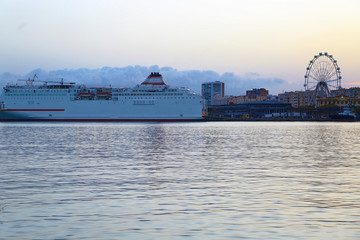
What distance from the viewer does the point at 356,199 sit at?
45.2ft

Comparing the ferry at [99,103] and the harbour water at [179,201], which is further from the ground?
the ferry at [99,103]

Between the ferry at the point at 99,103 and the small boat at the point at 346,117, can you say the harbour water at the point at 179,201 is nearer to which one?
the ferry at the point at 99,103

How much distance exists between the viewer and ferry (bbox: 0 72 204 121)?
130 meters

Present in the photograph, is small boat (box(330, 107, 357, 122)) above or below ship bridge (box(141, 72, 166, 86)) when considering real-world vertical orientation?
below

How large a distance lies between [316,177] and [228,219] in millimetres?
9403

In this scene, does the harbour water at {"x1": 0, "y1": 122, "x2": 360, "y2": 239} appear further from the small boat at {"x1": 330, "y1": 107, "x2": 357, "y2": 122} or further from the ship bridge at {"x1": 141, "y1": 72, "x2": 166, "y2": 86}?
the small boat at {"x1": 330, "y1": 107, "x2": 357, "y2": 122}

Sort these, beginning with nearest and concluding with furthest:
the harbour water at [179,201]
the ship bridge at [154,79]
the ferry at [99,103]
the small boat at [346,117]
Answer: the harbour water at [179,201] < the ferry at [99,103] < the ship bridge at [154,79] < the small boat at [346,117]

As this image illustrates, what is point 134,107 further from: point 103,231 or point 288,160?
point 103,231

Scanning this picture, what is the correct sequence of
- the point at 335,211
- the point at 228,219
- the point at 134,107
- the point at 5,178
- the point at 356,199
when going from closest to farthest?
the point at 228,219
the point at 335,211
the point at 356,199
the point at 5,178
the point at 134,107

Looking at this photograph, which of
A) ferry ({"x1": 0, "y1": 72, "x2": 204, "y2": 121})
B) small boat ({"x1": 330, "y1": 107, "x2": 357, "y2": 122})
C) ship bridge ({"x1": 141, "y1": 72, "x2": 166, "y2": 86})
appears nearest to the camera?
ferry ({"x1": 0, "y1": 72, "x2": 204, "y2": 121})

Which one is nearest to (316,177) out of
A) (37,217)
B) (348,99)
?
(37,217)

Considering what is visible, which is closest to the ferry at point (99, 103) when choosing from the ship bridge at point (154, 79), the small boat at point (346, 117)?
the ship bridge at point (154, 79)

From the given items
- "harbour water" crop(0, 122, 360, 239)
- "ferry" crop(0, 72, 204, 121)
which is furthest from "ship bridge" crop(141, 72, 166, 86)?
"harbour water" crop(0, 122, 360, 239)

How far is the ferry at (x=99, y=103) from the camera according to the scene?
5113 inches
